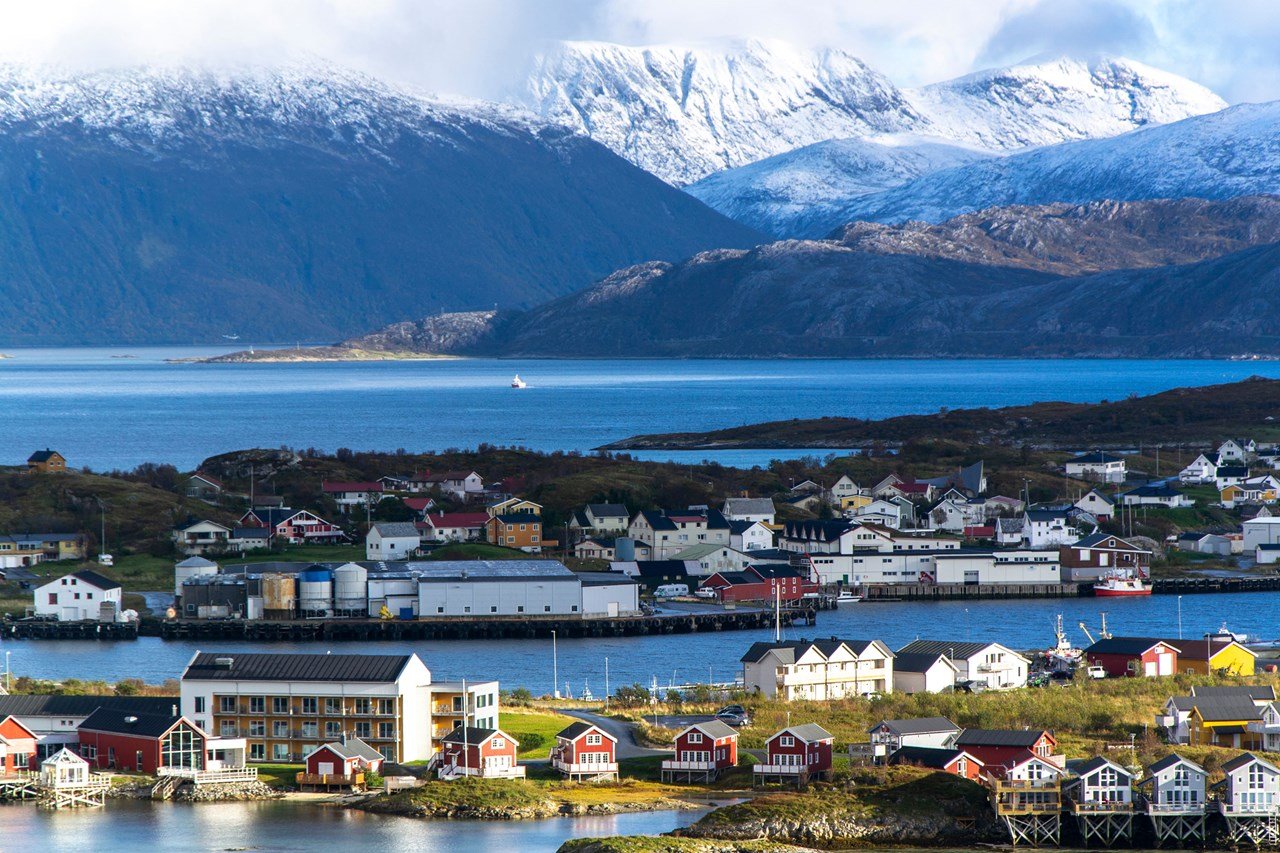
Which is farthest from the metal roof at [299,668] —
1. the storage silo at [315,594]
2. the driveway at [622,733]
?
the storage silo at [315,594]

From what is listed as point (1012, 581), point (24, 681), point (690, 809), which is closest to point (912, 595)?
point (1012, 581)

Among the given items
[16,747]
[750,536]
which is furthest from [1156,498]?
[16,747]

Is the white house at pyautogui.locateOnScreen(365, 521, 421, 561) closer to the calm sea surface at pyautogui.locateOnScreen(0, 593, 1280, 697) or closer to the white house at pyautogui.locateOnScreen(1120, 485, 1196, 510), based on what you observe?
the calm sea surface at pyautogui.locateOnScreen(0, 593, 1280, 697)

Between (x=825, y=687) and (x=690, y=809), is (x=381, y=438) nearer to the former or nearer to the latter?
(x=825, y=687)

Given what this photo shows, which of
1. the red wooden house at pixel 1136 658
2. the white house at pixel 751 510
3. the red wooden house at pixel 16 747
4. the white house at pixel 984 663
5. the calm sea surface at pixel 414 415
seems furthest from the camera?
the calm sea surface at pixel 414 415

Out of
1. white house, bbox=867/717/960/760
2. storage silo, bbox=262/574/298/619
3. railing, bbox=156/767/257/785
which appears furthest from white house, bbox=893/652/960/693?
storage silo, bbox=262/574/298/619

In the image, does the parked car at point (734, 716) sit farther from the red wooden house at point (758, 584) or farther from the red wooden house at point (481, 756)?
the red wooden house at point (758, 584)
